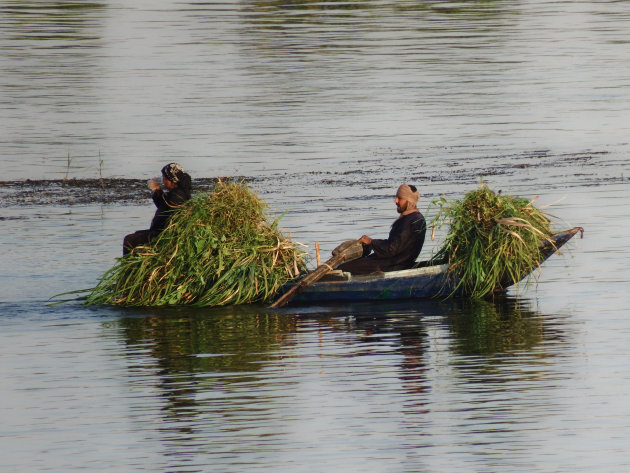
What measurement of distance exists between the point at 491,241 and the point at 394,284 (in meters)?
1.14

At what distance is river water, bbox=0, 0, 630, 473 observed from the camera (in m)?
11.9

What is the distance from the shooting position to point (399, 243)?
17.2m

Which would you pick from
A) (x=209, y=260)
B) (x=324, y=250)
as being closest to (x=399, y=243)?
→ (x=209, y=260)

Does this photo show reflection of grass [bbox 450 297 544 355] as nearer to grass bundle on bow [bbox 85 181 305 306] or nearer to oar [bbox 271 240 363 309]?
oar [bbox 271 240 363 309]

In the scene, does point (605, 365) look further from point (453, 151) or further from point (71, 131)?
point (71, 131)

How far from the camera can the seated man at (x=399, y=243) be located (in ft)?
56.0

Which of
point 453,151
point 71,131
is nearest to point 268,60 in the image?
point 71,131

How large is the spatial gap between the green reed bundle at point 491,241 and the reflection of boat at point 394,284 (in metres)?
0.13

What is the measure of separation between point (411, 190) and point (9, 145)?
15.3m

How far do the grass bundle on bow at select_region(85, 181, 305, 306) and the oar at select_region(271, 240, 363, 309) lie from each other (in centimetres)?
30

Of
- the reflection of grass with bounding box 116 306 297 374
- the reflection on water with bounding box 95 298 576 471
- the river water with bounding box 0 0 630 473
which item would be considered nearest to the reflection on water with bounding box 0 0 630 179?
the river water with bounding box 0 0 630 473

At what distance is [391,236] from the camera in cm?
1728

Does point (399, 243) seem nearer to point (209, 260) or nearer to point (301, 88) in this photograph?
point (209, 260)

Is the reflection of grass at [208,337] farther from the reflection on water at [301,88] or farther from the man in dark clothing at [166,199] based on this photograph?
the reflection on water at [301,88]
